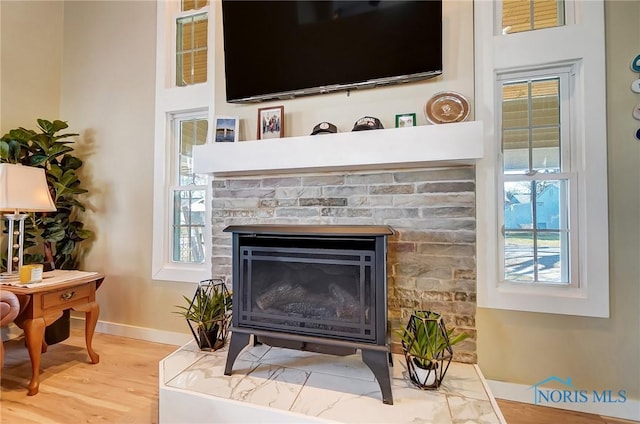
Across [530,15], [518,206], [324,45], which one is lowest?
[518,206]

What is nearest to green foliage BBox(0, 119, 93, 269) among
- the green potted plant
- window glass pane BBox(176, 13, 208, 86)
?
the green potted plant

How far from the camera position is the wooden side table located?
6.20ft

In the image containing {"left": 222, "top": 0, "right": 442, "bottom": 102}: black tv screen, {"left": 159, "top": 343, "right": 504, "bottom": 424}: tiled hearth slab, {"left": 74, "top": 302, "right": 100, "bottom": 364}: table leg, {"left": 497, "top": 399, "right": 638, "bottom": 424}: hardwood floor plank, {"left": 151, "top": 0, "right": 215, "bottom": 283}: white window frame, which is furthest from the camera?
{"left": 151, "top": 0, "right": 215, "bottom": 283}: white window frame

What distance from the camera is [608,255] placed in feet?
5.62

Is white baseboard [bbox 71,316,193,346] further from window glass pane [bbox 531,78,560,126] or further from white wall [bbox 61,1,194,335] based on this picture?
window glass pane [bbox 531,78,560,126]

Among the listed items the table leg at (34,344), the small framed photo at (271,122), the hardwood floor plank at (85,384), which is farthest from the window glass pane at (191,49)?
the hardwood floor plank at (85,384)

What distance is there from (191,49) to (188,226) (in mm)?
1616

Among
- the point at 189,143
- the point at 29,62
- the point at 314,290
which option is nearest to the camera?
the point at 314,290

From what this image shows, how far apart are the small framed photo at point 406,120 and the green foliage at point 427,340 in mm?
1155

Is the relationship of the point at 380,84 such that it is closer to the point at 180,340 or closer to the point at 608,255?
the point at 608,255

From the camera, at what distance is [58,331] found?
2.54 m

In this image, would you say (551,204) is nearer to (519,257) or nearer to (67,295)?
(519,257)

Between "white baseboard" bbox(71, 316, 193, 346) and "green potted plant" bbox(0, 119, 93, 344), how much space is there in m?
0.30

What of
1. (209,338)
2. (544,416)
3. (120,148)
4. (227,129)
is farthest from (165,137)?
(544,416)
